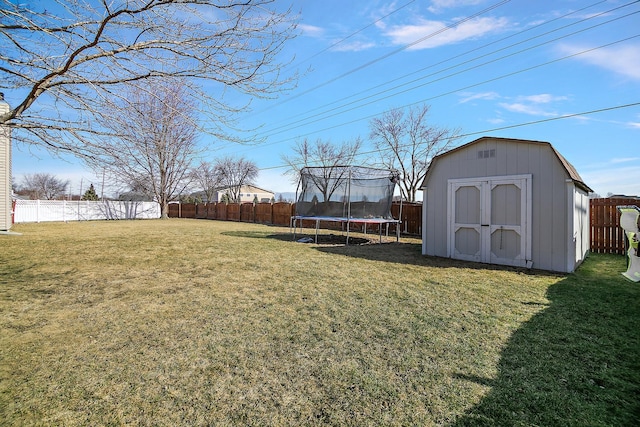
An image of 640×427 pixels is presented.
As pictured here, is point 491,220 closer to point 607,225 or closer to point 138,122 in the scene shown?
point 607,225

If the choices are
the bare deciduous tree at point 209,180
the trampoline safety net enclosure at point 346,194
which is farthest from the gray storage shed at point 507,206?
the bare deciduous tree at point 209,180

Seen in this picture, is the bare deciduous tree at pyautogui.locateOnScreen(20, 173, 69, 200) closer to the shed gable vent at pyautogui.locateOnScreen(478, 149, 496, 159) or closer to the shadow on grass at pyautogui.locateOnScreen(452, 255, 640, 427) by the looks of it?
the shed gable vent at pyautogui.locateOnScreen(478, 149, 496, 159)

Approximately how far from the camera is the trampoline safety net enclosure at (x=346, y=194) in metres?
9.86

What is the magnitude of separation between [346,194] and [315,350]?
7826 mm

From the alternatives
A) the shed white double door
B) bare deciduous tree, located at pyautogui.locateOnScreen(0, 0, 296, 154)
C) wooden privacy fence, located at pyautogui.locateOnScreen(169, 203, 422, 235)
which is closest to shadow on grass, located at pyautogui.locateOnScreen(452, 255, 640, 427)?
the shed white double door

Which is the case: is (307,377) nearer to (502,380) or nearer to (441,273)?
(502,380)

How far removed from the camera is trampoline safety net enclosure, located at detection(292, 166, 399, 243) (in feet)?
32.4

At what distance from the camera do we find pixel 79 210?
20.9 metres

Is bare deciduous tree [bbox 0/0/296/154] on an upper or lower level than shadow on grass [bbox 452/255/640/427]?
upper

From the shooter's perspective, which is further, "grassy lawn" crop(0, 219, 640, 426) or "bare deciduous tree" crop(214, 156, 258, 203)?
"bare deciduous tree" crop(214, 156, 258, 203)

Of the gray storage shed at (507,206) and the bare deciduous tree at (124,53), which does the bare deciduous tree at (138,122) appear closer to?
the bare deciduous tree at (124,53)

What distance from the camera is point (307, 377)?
2016mm

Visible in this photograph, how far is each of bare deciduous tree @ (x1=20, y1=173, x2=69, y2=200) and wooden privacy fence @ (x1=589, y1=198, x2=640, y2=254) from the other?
173 ft

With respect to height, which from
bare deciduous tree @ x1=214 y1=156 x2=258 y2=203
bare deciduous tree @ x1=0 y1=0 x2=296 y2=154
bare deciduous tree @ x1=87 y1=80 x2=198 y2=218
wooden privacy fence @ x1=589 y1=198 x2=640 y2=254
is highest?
bare deciduous tree @ x1=214 y1=156 x2=258 y2=203
